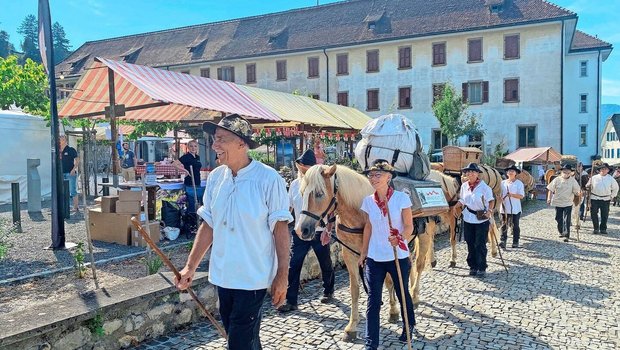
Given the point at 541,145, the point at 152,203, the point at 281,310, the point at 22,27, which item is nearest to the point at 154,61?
the point at 541,145


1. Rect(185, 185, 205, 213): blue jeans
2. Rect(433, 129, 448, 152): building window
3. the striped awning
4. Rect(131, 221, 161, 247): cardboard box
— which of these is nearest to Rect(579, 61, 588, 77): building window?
Rect(433, 129, 448, 152): building window

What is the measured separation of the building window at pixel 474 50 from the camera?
111ft

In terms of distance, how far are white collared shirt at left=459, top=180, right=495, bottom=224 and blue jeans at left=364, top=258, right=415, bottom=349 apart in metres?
3.38

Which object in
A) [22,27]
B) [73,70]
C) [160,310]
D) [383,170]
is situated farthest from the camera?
[22,27]

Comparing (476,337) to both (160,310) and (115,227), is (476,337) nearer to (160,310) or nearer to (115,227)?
(160,310)

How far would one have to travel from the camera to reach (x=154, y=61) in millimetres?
44094

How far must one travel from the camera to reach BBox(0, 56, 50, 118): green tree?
658 inches

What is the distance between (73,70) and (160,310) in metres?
48.2

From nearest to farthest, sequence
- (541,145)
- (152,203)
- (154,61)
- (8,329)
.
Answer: (8,329), (152,203), (541,145), (154,61)

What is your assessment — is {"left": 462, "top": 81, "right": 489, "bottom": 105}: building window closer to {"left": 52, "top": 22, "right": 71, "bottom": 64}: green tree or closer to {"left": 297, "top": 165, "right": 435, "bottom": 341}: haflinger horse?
{"left": 297, "top": 165, "right": 435, "bottom": 341}: haflinger horse

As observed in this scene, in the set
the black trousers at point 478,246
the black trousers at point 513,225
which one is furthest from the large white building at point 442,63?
the black trousers at point 478,246

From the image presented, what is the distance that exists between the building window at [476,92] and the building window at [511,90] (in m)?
1.20

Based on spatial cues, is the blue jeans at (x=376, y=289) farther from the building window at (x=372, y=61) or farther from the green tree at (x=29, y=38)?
the green tree at (x=29, y=38)

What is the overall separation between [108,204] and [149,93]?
6.29ft
